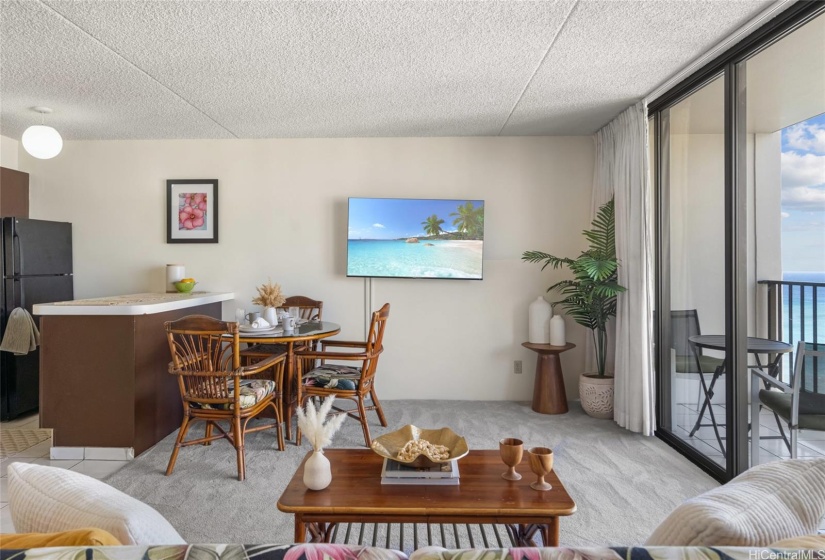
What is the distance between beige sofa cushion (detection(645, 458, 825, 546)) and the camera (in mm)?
902

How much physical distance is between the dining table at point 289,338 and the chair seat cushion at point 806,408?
2.61 m

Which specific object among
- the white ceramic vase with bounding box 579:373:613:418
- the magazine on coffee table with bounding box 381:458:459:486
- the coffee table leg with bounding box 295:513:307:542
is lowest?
the white ceramic vase with bounding box 579:373:613:418

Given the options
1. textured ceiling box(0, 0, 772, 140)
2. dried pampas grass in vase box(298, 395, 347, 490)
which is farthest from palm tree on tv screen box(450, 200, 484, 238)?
dried pampas grass in vase box(298, 395, 347, 490)

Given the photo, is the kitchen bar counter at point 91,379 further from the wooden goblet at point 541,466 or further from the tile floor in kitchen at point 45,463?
the wooden goblet at point 541,466

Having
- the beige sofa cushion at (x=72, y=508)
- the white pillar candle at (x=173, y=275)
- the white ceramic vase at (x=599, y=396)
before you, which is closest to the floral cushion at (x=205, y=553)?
the beige sofa cushion at (x=72, y=508)

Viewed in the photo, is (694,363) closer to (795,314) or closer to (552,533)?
(795,314)

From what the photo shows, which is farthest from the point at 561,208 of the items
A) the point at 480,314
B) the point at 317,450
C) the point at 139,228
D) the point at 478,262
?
the point at 139,228

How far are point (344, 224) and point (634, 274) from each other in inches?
99.5

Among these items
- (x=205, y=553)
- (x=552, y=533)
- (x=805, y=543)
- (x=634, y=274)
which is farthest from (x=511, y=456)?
(x=634, y=274)

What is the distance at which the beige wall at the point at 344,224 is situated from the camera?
4547 millimetres

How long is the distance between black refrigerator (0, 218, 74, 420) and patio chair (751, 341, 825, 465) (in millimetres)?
5249

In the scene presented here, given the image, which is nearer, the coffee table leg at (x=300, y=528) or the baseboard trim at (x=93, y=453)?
the coffee table leg at (x=300, y=528)

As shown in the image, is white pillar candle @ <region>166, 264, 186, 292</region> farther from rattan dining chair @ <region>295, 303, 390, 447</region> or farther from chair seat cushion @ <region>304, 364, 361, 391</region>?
chair seat cushion @ <region>304, 364, 361, 391</region>

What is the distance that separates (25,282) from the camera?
4.05 m
